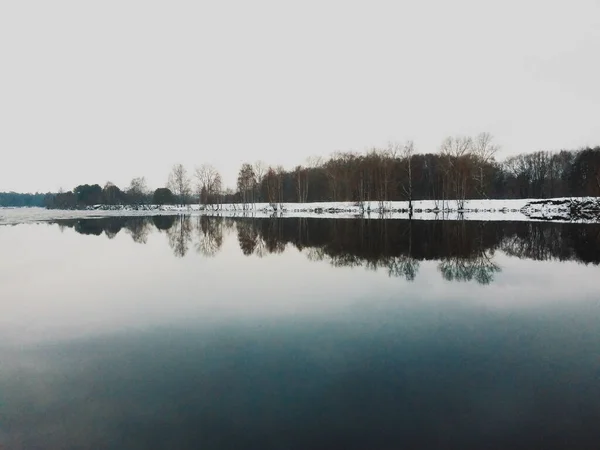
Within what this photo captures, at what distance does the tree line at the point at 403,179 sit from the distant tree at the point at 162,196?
292 mm

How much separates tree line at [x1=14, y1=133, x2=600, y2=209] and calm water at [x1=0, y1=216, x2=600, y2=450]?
49.8 metres

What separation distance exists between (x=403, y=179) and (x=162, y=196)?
74127 mm

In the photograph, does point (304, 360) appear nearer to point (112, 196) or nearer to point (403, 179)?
point (403, 179)

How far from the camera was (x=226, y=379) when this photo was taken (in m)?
5.53

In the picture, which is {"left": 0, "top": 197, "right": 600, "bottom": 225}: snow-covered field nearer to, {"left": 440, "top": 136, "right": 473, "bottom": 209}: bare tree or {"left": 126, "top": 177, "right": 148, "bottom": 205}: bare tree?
{"left": 440, "top": 136, "right": 473, "bottom": 209}: bare tree

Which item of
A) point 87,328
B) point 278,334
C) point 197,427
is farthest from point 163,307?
point 197,427

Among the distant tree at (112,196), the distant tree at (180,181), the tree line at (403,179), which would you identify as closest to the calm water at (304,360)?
the tree line at (403,179)

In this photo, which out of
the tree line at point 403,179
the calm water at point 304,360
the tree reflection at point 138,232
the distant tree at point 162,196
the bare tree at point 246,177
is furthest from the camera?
the distant tree at point 162,196

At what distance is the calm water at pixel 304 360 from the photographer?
4305 mm

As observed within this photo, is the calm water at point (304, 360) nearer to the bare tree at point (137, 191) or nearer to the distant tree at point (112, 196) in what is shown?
the bare tree at point (137, 191)

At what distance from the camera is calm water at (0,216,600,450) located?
4.30 meters

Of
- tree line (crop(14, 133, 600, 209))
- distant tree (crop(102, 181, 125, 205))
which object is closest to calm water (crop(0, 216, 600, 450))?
tree line (crop(14, 133, 600, 209))

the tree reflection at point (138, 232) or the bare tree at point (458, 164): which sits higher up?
the bare tree at point (458, 164)

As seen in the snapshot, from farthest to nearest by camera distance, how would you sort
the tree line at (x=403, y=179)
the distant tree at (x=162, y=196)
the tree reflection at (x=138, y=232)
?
the distant tree at (x=162, y=196) → the tree line at (x=403, y=179) → the tree reflection at (x=138, y=232)
